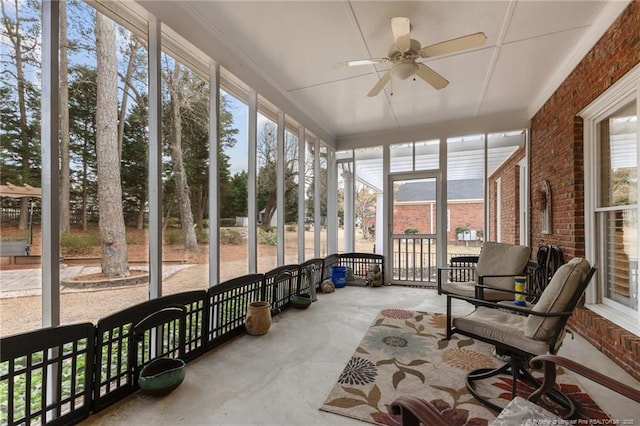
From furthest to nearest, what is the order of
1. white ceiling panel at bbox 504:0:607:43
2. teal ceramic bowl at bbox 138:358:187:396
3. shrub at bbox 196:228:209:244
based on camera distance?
shrub at bbox 196:228:209:244, white ceiling panel at bbox 504:0:607:43, teal ceramic bowl at bbox 138:358:187:396

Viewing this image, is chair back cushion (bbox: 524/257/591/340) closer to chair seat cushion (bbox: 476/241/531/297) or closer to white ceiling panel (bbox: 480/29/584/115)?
chair seat cushion (bbox: 476/241/531/297)

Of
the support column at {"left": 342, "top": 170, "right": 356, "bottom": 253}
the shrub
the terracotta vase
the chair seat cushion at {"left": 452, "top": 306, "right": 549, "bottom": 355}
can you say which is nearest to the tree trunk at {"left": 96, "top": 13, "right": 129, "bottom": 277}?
the shrub

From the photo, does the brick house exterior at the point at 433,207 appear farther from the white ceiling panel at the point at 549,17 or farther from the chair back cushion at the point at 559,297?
the chair back cushion at the point at 559,297

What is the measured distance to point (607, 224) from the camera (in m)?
2.91

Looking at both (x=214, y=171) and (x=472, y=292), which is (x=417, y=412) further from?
(x=472, y=292)

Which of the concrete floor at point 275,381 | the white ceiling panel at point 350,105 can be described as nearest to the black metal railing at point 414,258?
the white ceiling panel at point 350,105

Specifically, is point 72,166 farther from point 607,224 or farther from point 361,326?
point 607,224

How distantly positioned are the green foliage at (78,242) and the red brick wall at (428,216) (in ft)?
15.5

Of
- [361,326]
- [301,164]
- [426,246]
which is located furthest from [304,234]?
[426,246]

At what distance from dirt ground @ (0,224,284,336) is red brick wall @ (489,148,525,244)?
453cm

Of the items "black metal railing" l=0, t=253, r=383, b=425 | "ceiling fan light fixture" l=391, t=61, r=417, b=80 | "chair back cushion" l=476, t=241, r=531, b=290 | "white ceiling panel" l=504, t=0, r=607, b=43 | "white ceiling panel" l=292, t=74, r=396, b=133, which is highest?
"white ceiling panel" l=504, t=0, r=607, b=43

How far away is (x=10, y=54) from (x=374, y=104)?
3890mm

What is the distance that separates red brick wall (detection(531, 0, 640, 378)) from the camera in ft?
7.61

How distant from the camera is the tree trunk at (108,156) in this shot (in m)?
2.05
